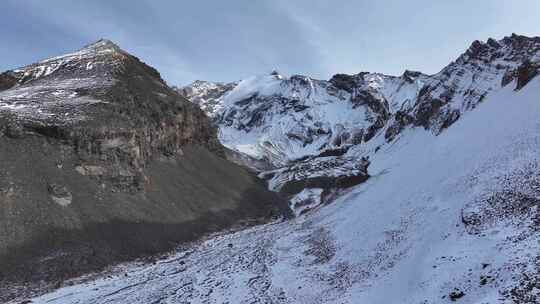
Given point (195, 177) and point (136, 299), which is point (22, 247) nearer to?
point (136, 299)

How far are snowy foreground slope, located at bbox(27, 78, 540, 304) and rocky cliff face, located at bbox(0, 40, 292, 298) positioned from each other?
194 inches

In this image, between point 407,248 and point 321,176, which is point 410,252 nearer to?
point 407,248

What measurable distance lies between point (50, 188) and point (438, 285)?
37481mm

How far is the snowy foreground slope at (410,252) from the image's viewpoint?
2340 centimetres

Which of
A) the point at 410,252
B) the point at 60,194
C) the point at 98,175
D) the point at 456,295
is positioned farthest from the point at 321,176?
the point at 456,295

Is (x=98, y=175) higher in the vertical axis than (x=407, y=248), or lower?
higher

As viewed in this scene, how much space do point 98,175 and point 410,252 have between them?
3684 cm

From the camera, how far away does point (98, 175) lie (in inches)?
2144

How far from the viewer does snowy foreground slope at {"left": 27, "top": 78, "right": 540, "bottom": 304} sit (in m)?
23.4

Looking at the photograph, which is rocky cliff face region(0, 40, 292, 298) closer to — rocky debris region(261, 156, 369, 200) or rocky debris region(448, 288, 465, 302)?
rocky debris region(261, 156, 369, 200)

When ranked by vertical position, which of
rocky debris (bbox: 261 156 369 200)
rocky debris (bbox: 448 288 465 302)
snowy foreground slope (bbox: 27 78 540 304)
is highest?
rocky debris (bbox: 261 156 369 200)

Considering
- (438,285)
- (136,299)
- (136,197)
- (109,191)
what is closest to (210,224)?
(136,197)

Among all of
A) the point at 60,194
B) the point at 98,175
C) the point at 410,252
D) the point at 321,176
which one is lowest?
the point at 410,252

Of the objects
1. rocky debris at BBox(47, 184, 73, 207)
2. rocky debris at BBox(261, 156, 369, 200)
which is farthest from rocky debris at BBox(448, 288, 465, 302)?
rocky debris at BBox(261, 156, 369, 200)
